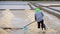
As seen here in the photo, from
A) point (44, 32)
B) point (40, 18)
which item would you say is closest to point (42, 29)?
point (44, 32)

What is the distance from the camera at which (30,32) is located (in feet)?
25.1

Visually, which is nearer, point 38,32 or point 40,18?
point 40,18

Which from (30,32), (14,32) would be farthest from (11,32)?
(30,32)

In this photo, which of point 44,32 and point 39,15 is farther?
point 44,32

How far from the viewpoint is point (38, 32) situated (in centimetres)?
754

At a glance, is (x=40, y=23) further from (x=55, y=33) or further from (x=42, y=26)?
(x=55, y=33)

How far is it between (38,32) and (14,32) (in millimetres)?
991

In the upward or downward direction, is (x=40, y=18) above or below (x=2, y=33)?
above

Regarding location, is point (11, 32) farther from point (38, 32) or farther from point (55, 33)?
point (55, 33)

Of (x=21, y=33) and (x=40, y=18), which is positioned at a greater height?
(x=40, y=18)

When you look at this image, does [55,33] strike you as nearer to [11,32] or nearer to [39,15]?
[39,15]

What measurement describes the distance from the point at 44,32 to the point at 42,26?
384 millimetres

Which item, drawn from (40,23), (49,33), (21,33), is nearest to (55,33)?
(49,33)

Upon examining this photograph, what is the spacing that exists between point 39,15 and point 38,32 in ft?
2.80
